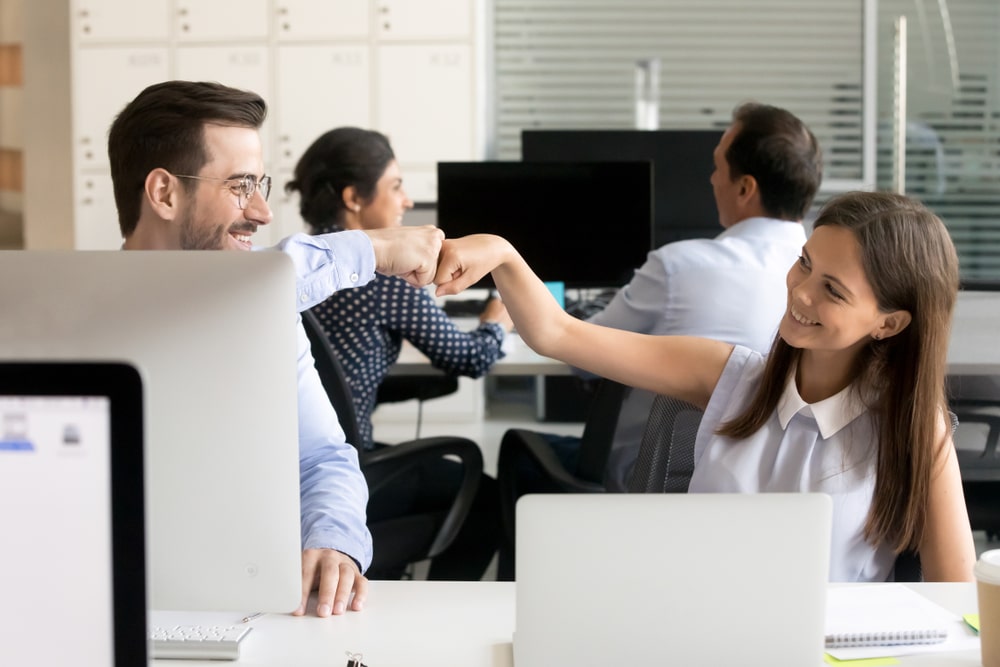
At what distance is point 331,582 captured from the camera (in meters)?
1.25

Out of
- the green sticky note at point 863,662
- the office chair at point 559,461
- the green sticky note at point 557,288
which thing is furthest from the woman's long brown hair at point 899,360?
the green sticky note at point 557,288

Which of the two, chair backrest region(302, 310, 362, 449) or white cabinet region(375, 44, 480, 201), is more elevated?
white cabinet region(375, 44, 480, 201)

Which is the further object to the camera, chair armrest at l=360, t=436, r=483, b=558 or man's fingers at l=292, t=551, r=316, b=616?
chair armrest at l=360, t=436, r=483, b=558

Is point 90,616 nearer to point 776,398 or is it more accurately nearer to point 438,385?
point 776,398

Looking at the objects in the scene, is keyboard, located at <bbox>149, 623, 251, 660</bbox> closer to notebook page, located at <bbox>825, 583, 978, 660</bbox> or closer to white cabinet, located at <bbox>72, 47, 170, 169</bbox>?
notebook page, located at <bbox>825, 583, 978, 660</bbox>

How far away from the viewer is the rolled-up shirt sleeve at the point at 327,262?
1.29 meters

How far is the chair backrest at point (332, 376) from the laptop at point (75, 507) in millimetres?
1321

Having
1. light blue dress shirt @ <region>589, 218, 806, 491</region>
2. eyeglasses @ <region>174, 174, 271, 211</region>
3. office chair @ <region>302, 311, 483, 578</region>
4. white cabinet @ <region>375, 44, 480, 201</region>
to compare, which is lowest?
office chair @ <region>302, 311, 483, 578</region>

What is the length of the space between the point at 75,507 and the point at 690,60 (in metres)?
5.26

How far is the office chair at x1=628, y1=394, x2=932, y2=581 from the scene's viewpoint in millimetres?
1651

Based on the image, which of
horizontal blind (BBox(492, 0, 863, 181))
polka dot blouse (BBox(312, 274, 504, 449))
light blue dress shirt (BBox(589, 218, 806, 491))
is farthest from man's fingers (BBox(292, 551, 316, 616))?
horizontal blind (BBox(492, 0, 863, 181))

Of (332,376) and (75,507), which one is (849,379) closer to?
(332,376)

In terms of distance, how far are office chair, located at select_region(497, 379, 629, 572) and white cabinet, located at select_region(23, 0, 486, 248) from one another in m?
2.80

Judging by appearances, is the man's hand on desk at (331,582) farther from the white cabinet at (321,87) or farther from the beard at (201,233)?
the white cabinet at (321,87)
